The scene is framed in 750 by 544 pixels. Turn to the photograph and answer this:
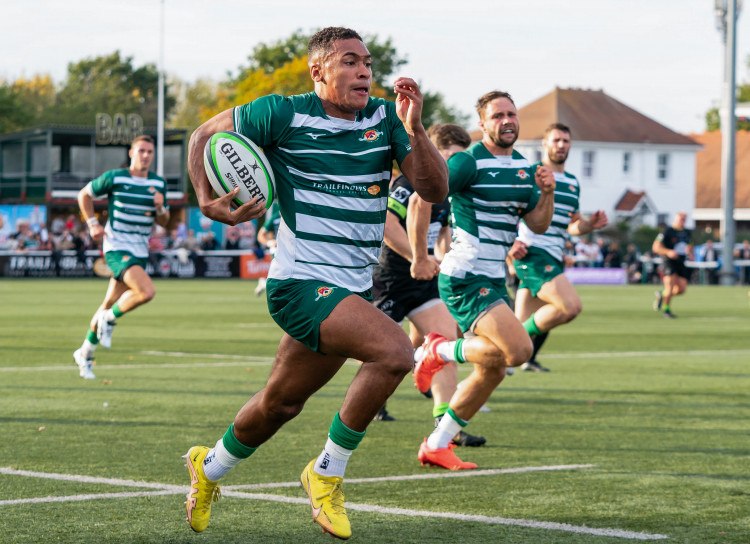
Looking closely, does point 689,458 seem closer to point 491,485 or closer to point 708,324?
point 491,485

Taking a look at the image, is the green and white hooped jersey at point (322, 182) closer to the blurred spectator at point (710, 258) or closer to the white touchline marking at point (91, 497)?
the white touchline marking at point (91, 497)

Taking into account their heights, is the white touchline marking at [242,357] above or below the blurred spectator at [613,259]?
below

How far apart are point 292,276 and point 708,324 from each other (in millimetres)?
17332

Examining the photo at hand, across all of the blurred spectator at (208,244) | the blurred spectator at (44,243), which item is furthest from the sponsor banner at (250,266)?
the blurred spectator at (44,243)

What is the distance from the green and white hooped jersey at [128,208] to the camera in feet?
42.6

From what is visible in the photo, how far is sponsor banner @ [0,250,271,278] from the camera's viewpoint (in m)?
40.4

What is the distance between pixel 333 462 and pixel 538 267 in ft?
22.5

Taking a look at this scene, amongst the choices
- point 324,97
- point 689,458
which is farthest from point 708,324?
point 324,97

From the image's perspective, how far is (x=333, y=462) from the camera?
5.07 metres

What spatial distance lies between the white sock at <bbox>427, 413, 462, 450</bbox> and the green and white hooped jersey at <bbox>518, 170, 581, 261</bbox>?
449cm

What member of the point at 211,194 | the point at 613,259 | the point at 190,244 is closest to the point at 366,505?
the point at 211,194

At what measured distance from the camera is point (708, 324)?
840 inches

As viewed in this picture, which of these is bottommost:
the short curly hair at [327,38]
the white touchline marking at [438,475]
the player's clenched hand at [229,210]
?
the white touchline marking at [438,475]

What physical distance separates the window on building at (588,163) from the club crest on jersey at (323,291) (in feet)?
232
